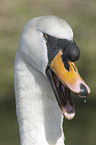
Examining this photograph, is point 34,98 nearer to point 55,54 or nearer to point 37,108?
point 37,108

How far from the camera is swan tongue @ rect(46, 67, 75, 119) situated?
2859 millimetres

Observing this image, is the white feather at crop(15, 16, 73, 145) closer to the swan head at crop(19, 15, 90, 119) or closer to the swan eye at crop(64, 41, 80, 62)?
the swan head at crop(19, 15, 90, 119)

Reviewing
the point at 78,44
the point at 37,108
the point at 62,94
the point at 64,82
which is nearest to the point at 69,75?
the point at 64,82

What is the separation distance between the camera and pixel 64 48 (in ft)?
9.49

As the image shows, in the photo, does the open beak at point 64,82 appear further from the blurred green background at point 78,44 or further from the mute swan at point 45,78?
the blurred green background at point 78,44

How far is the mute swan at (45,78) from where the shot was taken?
287cm

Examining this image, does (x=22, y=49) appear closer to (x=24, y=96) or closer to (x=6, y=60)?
(x=24, y=96)

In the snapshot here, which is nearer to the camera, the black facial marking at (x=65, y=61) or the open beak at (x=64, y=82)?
the open beak at (x=64, y=82)

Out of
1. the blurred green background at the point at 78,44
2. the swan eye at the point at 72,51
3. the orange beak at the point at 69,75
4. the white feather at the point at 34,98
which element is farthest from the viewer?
the blurred green background at the point at 78,44

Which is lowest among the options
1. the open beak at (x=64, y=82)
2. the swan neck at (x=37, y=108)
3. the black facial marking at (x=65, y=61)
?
the swan neck at (x=37, y=108)

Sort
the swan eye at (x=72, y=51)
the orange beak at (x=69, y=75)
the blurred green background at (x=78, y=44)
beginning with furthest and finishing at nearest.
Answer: the blurred green background at (x=78, y=44)
the swan eye at (x=72, y=51)
the orange beak at (x=69, y=75)

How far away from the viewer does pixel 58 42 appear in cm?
290

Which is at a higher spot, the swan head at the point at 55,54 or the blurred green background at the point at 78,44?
the swan head at the point at 55,54

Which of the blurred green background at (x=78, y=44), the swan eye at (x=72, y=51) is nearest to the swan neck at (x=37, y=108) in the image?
the swan eye at (x=72, y=51)
